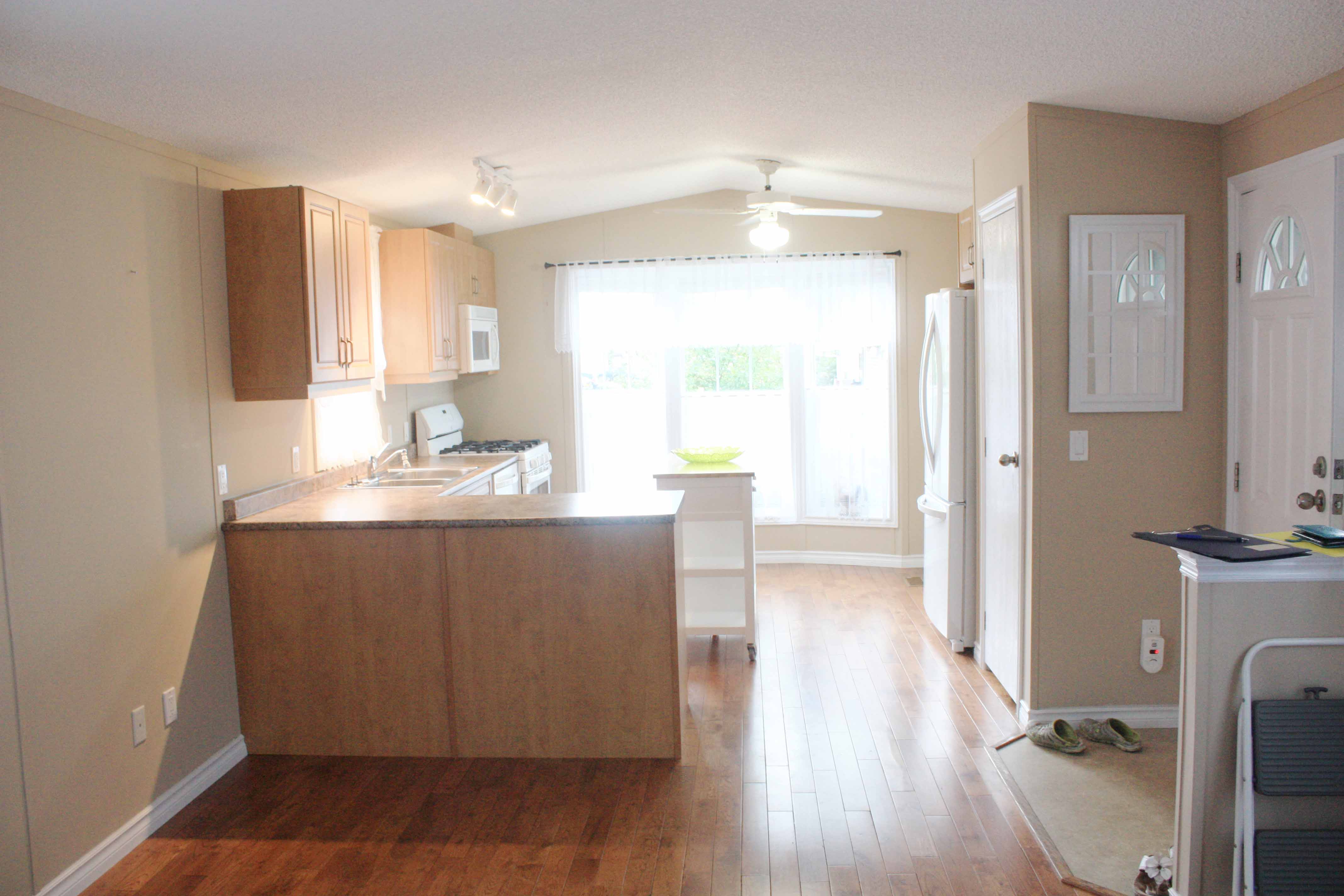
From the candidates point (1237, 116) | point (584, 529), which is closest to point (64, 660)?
point (584, 529)

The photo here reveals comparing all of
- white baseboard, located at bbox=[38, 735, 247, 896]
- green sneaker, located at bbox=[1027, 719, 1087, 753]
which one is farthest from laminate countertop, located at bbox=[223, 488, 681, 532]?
green sneaker, located at bbox=[1027, 719, 1087, 753]

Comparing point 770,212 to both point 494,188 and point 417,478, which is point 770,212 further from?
point 417,478

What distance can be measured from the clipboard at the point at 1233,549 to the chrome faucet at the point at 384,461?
147 inches

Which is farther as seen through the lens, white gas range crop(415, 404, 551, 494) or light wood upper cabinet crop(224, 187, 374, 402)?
white gas range crop(415, 404, 551, 494)

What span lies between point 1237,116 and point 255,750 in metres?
4.39

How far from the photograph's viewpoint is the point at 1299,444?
10.2 feet

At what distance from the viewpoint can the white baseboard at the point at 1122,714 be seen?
3666 millimetres

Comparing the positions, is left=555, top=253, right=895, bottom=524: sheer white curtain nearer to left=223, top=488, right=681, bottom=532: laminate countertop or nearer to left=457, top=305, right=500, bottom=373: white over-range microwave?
left=457, top=305, right=500, bottom=373: white over-range microwave

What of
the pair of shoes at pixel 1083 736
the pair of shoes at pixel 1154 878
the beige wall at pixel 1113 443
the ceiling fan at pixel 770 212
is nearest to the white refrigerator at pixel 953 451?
the ceiling fan at pixel 770 212

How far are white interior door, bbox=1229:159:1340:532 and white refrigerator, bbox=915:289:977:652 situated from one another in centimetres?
126

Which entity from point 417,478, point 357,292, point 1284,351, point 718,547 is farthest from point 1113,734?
point 357,292

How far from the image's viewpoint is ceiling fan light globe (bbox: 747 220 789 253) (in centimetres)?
478

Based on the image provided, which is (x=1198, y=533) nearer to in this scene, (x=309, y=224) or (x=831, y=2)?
(x=831, y=2)

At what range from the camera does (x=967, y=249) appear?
505cm
